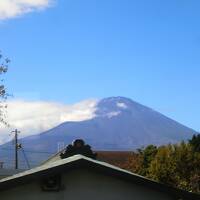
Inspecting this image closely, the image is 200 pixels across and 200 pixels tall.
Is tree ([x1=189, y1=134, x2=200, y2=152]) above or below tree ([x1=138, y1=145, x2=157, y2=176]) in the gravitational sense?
above

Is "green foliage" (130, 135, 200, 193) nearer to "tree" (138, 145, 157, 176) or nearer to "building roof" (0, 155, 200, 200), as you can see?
"tree" (138, 145, 157, 176)

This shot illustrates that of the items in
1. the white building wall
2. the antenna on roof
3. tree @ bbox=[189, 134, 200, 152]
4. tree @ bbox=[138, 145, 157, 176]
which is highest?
tree @ bbox=[189, 134, 200, 152]

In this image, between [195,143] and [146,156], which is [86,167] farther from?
[195,143]

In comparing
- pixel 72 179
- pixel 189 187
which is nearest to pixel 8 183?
pixel 72 179

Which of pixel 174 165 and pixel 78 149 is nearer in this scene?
pixel 78 149

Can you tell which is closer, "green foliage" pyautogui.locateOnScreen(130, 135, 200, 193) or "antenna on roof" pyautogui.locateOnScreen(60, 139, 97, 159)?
"antenna on roof" pyautogui.locateOnScreen(60, 139, 97, 159)

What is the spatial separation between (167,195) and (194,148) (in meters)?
32.9

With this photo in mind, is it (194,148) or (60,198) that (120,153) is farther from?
(60,198)

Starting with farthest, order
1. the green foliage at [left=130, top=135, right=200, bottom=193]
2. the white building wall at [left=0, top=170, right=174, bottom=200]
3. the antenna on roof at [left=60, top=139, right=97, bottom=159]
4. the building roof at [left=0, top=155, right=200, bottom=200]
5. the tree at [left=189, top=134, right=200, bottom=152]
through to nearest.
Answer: the tree at [left=189, top=134, right=200, bottom=152], the green foliage at [left=130, top=135, right=200, bottom=193], the antenna on roof at [left=60, top=139, right=97, bottom=159], the white building wall at [left=0, top=170, right=174, bottom=200], the building roof at [left=0, top=155, right=200, bottom=200]

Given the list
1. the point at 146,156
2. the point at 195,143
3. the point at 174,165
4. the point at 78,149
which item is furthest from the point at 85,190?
the point at 195,143

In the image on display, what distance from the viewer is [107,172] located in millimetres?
19453

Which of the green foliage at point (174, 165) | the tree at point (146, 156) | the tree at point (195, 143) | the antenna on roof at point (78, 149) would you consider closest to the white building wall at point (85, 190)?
the antenna on roof at point (78, 149)

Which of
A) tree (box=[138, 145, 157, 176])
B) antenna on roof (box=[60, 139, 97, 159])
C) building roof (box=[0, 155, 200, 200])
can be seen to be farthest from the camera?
tree (box=[138, 145, 157, 176])

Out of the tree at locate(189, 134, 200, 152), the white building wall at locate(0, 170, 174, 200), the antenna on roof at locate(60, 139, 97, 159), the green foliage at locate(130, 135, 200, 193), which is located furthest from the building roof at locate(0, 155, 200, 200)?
the tree at locate(189, 134, 200, 152)
